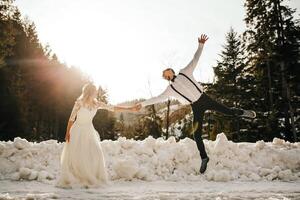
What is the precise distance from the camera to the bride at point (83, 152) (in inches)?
252

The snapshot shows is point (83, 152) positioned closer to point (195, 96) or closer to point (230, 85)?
point (195, 96)

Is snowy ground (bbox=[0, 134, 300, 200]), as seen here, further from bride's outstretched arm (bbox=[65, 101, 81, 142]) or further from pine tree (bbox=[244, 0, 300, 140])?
pine tree (bbox=[244, 0, 300, 140])

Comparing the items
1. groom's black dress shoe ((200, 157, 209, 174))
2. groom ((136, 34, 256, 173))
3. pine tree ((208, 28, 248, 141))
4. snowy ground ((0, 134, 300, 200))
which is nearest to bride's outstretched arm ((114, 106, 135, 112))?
groom ((136, 34, 256, 173))

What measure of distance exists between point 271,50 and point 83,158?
2033 centimetres

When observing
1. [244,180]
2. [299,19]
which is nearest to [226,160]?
[244,180]

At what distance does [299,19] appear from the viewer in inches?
920

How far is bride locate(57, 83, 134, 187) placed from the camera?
21.0 feet

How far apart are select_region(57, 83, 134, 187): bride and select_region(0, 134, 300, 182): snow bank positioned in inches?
39.0

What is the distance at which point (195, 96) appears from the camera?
24.9ft

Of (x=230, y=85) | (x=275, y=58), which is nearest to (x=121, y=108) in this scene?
(x=275, y=58)

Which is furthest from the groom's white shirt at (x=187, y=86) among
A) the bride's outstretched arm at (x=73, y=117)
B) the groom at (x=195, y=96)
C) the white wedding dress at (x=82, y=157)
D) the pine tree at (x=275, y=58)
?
the pine tree at (x=275, y=58)

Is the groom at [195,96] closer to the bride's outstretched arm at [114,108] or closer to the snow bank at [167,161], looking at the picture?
the snow bank at [167,161]

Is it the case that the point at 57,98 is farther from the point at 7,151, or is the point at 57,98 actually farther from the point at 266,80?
the point at 7,151

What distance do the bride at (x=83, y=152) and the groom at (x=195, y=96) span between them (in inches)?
77.1
